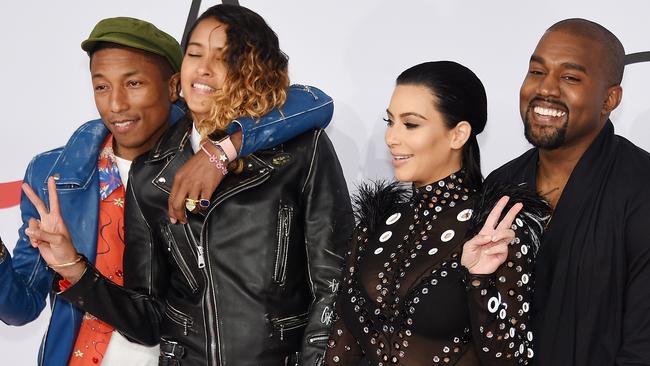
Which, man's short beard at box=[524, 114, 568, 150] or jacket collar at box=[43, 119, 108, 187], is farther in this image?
jacket collar at box=[43, 119, 108, 187]

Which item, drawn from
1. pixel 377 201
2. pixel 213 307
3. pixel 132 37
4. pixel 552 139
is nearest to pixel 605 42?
pixel 552 139

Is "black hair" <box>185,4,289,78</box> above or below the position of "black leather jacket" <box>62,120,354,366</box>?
above

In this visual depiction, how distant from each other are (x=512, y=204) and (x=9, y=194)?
6.94 feet

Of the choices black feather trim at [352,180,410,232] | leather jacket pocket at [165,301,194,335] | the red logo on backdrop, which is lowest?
leather jacket pocket at [165,301,194,335]

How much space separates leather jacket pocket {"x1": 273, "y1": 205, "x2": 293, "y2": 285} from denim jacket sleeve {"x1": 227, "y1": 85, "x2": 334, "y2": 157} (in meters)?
0.17

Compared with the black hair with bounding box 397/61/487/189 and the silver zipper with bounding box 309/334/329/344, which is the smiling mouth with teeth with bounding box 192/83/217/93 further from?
the silver zipper with bounding box 309/334/329/344

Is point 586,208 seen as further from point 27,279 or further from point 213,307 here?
point 27,279

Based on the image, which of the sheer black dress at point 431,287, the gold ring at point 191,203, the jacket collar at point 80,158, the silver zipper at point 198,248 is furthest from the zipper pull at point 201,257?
the jacket collar at point 80,158

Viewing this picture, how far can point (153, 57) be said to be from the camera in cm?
256

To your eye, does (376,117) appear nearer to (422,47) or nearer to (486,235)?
(422,47)

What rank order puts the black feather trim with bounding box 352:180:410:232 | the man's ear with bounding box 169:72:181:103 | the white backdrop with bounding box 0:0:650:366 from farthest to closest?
the white backdrop with bounding box 0:0:650:366, the man's ear with bounding box 169:72:181:103, the black feather trim with bounding box 352:180:410:232

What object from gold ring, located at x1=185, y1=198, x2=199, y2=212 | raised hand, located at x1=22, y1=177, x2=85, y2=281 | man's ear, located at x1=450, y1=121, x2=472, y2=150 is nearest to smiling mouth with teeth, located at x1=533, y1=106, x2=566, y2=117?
man's ear, located at x1=450, y1=121, x2=472, y2=150

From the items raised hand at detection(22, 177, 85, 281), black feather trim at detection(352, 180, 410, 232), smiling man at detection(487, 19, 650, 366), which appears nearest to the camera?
smiling man at detection(487, 19, 650, 366)

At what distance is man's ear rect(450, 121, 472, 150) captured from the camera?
2010 millimetres
